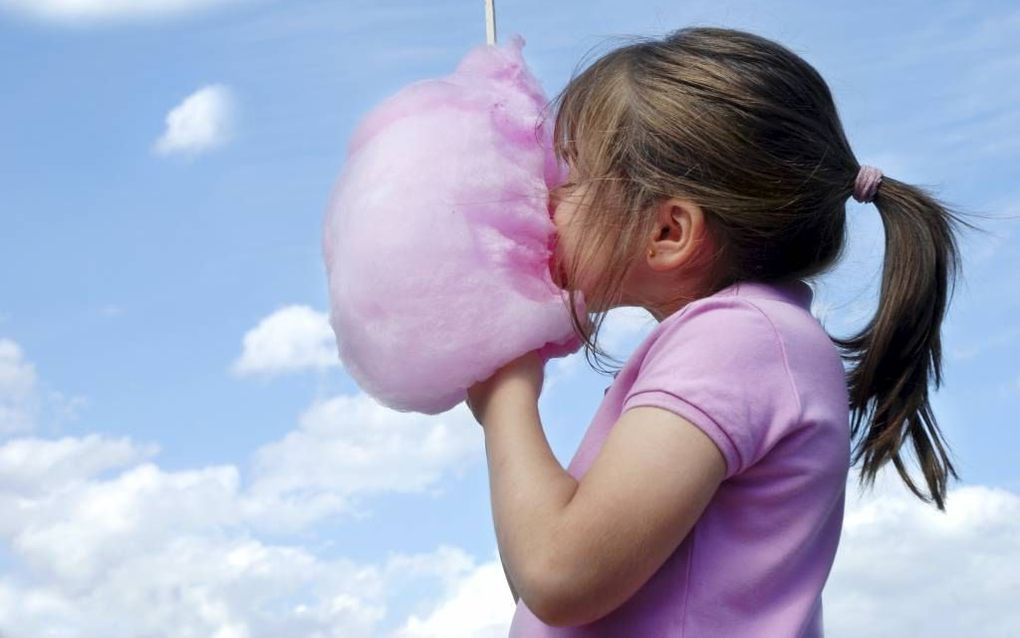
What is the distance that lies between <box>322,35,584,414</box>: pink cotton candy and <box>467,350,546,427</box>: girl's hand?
0.7 inches

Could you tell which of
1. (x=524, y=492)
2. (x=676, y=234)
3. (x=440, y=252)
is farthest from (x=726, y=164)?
(x=524, y=492)

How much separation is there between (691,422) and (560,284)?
409mm

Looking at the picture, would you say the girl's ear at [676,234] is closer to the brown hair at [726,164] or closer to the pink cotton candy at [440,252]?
the brown hair at [726,164]

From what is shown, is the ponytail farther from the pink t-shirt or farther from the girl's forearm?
the girl's forearm

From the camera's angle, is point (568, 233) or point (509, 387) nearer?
point (509, 387)

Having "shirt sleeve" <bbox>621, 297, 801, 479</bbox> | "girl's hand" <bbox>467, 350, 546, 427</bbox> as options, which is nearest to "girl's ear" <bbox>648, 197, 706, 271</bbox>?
"shirt sleeve" <bbox>621, 297, 801, 479</bbox>

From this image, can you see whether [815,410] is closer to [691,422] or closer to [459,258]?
[691,422]

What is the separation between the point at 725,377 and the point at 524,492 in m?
0.30

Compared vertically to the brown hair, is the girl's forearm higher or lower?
lower

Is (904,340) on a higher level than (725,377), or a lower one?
lower

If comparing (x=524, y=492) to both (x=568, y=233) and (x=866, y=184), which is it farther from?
(x=866, y=184)

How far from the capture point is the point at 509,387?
84.0 inches

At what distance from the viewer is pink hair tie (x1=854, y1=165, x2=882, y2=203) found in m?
2.39

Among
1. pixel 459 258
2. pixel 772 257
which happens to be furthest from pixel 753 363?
pixel 459 258
